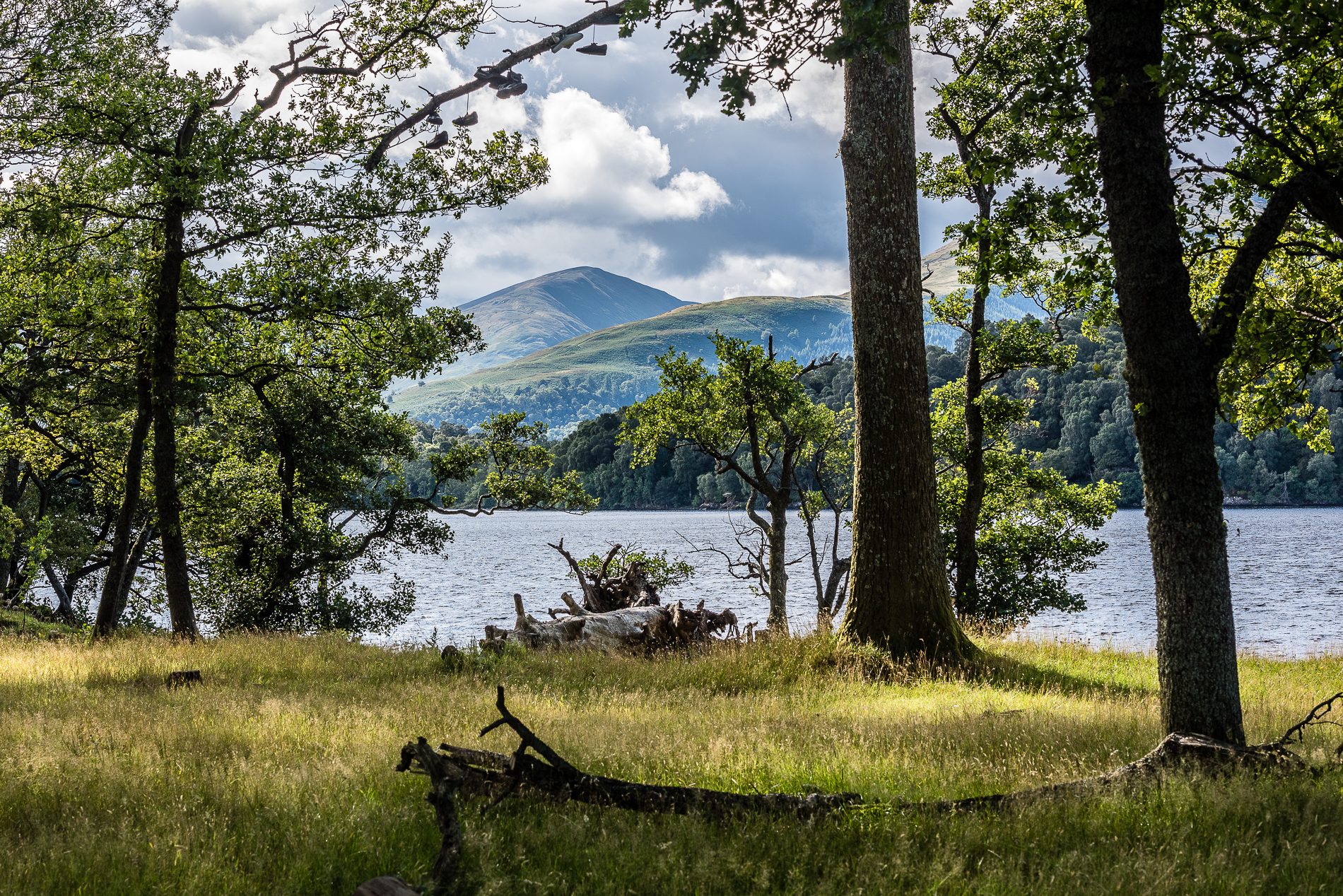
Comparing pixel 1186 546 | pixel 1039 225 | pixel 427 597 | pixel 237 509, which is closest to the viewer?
pixel 1186 546

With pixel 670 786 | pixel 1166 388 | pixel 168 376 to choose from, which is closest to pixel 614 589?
pixel 168 376

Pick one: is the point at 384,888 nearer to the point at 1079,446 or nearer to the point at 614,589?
the point at 614,589

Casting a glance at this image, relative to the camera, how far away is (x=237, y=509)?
19281 mm

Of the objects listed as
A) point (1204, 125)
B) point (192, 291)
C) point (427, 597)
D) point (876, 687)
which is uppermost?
point (192, 291)

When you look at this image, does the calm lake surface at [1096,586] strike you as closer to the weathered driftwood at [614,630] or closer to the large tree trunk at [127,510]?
the weathered driftwood at [614,630]

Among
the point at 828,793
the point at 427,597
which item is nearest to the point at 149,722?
the point at 828,793

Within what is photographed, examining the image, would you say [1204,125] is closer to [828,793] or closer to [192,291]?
[828,793]

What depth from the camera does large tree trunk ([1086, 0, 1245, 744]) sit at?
5.41 metres

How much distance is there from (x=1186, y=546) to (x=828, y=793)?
2971mm

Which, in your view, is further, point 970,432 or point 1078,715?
point 970,432

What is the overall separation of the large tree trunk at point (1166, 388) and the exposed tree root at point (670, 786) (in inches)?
21.3

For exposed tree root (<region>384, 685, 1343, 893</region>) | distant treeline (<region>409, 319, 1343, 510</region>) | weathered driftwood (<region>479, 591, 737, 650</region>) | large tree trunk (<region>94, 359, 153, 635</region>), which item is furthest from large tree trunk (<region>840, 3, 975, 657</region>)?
distant treeline (<region>409, 319, 1343, 510</region>)

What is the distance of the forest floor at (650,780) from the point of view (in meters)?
3.91

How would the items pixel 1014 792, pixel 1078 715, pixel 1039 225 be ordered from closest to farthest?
pixel 1014 792 → pixel 1039 225 → pixel 1078 715
